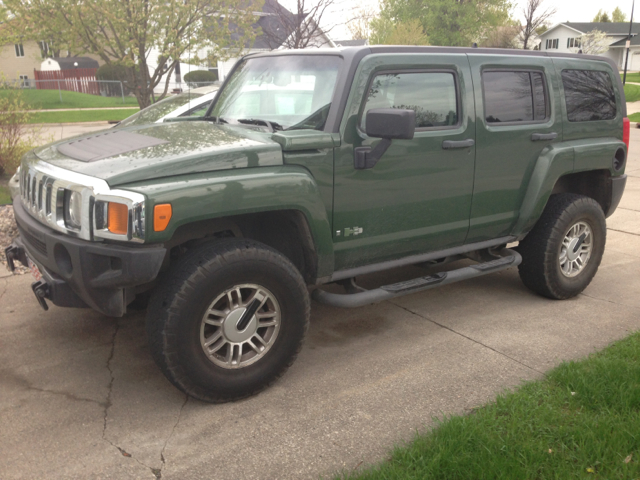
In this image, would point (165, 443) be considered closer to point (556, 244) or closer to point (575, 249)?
point (556, 244)

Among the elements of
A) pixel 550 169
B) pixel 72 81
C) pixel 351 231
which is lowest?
pixel 351 231

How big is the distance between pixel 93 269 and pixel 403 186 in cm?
199

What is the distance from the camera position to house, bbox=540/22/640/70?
77.8m

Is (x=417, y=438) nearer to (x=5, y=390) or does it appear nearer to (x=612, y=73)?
(x=5, y=390)

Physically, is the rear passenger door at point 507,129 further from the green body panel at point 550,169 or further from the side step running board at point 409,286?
the side step running board at point 409,286

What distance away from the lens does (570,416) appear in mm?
3305

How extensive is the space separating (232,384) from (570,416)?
1854 millimetres

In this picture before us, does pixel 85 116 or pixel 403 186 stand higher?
pixel 403 186

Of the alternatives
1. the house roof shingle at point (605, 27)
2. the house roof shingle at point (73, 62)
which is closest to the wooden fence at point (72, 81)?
the house roof shingle at point (73, 62)

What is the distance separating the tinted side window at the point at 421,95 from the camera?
3.91 meters

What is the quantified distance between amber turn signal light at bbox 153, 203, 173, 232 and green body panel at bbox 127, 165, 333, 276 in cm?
2

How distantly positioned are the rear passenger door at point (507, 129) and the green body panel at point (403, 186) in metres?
0.13

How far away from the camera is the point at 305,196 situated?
3531mm

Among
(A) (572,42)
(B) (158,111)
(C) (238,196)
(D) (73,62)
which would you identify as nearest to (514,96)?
(C) (238,196)
